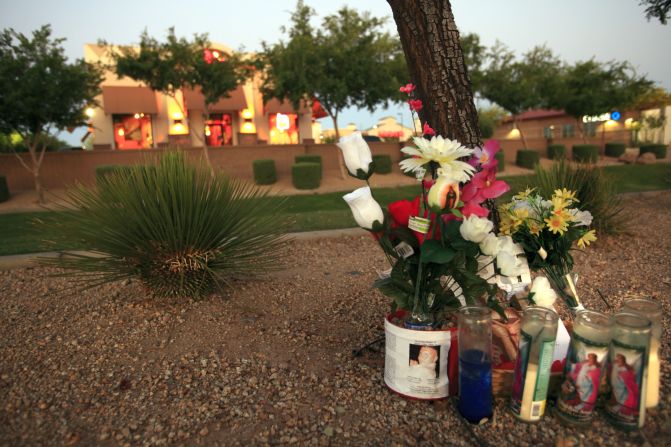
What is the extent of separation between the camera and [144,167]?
10.4 feet

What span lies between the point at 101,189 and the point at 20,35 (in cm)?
1088

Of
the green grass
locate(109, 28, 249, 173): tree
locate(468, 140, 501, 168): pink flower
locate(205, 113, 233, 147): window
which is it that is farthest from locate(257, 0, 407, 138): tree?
locate(468, 140, 501, 168): pink flower

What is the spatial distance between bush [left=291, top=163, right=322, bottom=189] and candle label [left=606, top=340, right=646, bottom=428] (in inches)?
459

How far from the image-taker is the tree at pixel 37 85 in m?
10.6

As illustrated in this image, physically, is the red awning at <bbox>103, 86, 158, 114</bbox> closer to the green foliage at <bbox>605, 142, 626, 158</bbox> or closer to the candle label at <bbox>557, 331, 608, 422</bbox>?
the green foliage at <bbox>605, 142, 626, 158</bbox>

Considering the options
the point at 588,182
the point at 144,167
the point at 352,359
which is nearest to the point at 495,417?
the point at 352,359

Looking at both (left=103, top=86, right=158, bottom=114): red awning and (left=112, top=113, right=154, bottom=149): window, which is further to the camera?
(left=112, top=113, right=154, bottom=149): window

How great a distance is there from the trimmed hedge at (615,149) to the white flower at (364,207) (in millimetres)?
23865

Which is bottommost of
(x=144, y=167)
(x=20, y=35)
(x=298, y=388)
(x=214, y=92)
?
(x=298, y=388)

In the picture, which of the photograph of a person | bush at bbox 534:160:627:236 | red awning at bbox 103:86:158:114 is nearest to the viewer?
the photograph of a person

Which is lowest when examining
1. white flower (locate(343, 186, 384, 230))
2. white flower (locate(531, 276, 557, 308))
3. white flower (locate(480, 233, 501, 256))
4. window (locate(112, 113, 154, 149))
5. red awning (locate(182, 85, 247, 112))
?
white flower (locate(531, 276, 557, 308))

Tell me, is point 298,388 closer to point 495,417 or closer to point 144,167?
point 495,417

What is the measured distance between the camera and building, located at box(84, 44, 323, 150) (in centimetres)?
2152

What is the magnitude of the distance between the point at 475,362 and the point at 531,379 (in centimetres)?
22
